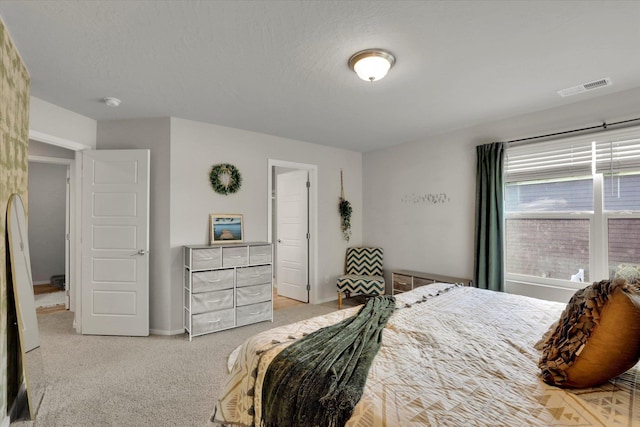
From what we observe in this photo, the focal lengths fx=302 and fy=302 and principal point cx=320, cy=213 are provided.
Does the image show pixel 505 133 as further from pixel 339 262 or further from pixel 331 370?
pixel 331 370

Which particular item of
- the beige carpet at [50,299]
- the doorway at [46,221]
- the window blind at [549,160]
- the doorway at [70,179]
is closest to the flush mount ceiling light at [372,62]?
the window blind at [549,160]

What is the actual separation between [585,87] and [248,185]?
3669 mm

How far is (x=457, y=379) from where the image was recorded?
121 centimetres

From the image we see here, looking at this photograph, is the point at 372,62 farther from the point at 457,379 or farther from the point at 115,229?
the point at 115,229

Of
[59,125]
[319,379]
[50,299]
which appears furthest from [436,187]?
[50,299]

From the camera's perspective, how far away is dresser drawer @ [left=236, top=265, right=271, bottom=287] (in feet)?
11.8

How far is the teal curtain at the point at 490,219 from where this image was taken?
11.3 feet

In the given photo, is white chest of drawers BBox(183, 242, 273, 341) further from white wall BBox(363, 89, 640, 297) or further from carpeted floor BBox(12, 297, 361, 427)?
white wall BBox(363, 89, 640, 297)

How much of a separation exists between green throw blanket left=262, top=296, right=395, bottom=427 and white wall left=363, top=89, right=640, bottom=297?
281 centimetres

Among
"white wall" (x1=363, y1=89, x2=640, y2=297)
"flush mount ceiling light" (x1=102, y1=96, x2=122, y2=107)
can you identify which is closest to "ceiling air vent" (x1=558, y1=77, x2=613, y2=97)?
"white wall" (x1=363, y1=89, x2=640, y2=297)

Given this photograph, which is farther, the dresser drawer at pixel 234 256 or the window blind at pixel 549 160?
the dresser drawer at pixel 234 256

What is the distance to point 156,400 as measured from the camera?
85.0 inches

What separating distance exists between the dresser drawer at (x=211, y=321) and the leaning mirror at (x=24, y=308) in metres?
1.24

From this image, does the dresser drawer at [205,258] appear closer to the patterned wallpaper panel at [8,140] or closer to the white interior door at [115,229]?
the white interior door at [115,229]
